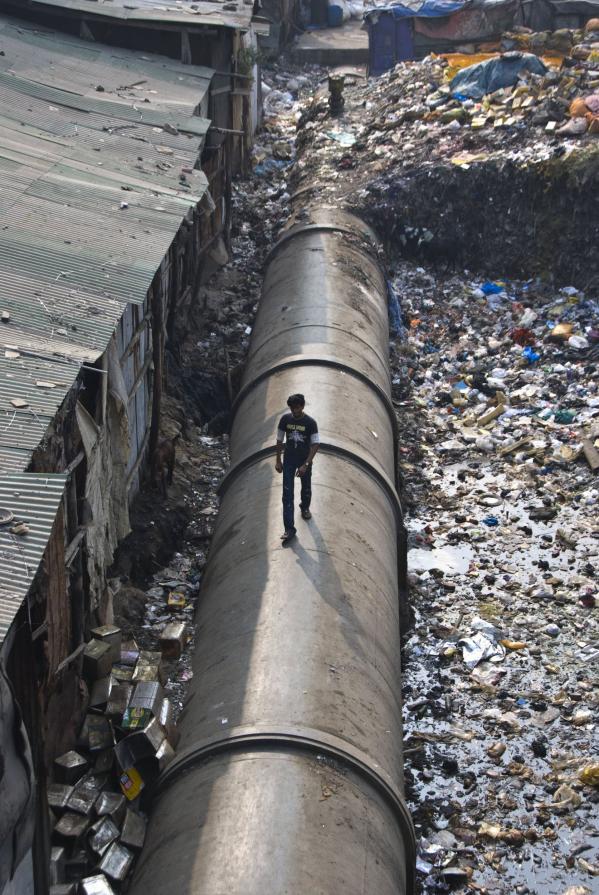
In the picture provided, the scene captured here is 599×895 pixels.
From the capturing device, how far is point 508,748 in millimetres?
7129

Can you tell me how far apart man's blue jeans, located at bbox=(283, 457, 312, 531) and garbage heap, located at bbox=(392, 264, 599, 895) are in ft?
6.36

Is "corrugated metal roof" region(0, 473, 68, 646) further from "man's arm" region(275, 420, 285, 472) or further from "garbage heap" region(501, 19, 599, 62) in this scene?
"garbage heap" region(501, 19, 599, 62)

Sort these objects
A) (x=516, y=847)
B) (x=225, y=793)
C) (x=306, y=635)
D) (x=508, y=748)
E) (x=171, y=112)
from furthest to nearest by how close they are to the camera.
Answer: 1. (x=171, y=112)
2. (x=508, y=748)
3. (x=516, y=847)
4. (x=306, y=635)
5. (x=225, y=793)

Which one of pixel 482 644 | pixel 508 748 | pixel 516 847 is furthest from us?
pixel 482 644

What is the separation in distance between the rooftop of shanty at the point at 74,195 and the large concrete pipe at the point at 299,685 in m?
→ 1.72

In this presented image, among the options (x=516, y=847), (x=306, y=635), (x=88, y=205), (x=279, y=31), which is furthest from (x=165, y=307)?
(x=279, y=31)

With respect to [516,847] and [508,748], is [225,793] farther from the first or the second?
[508,748]

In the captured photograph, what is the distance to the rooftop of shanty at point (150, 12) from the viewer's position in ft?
41.9

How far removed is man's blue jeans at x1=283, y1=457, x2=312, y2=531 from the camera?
21.6 feet

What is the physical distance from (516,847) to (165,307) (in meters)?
6.23

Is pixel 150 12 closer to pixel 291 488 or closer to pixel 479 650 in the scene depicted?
pixel 291 488

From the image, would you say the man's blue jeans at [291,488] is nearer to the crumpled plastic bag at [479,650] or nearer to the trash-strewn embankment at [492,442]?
the trash-strewn embankment at [492,442]

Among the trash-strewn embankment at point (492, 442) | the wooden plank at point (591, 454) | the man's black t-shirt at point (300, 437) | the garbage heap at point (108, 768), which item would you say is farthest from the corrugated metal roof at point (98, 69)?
the garbage heap at point (108, 768)

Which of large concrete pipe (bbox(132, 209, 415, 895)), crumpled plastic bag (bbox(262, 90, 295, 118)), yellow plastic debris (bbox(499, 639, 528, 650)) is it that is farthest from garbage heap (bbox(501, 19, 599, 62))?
yellow plastic debris (bbox(499, 639, 528, 650))
